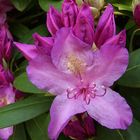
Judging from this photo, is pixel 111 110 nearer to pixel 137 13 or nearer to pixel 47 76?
pixel 47 76

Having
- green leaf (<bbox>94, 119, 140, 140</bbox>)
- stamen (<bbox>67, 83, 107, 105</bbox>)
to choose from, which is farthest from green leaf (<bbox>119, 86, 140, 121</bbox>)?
stamen (<bbox>67, 83, 107, 105</bbox>)

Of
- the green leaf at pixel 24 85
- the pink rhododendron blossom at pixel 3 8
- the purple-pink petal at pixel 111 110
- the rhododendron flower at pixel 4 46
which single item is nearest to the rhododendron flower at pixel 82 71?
the purple-pink petal at pixel 111 110

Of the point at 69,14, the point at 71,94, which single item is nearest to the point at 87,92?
the point at 71,94

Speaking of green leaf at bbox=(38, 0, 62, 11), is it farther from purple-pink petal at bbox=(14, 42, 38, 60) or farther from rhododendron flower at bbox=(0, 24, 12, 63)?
purple-pink petal at bbox=(14, 42, 38, 60)

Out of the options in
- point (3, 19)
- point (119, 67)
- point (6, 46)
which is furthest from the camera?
point (3, 19)

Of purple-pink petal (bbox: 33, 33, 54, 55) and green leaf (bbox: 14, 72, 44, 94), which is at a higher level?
purple-pink petal (bbox: 33, 33, 54, 55)

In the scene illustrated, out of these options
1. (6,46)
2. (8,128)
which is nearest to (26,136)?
(8,128)

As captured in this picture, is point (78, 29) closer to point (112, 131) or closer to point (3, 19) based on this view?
point (112, 131)
